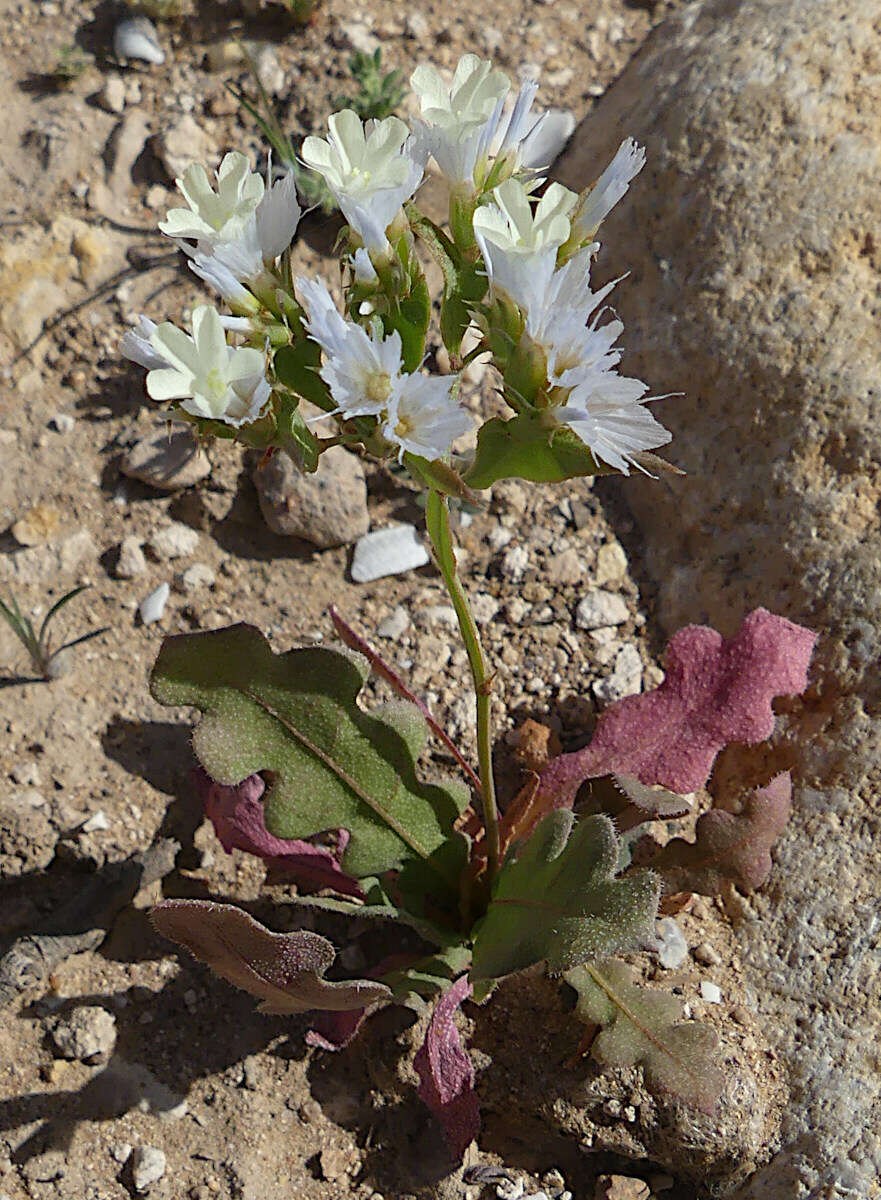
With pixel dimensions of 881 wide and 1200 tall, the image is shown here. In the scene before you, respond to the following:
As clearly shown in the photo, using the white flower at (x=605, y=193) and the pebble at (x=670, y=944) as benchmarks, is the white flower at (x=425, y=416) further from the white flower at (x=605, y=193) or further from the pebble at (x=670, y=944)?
the pebble at (x=670, y=944)

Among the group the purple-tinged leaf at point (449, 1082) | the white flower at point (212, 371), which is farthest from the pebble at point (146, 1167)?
the white flower at point (212, 371)

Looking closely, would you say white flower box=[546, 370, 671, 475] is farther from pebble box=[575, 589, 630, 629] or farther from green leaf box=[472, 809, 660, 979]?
pebble box=[575, 589, 630, 629]

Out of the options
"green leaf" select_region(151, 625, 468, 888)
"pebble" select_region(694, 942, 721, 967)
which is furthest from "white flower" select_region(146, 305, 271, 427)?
"pebble" select_region(694, 942, 721, 967)

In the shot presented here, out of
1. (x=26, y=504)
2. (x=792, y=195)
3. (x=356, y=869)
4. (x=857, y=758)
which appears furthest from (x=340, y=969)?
(x=792, y=195)

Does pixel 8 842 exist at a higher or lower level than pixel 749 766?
lower

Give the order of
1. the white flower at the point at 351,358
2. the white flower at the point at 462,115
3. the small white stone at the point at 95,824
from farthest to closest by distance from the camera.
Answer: the small white stone at the point at 95,824 → the white flower at the point at 462,115 → the white flower at the point at 351,358

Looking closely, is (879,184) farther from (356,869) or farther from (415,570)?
(356,869)

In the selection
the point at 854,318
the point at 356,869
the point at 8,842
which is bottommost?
the point at 8,842
